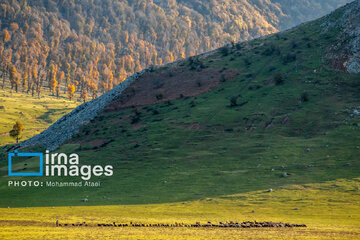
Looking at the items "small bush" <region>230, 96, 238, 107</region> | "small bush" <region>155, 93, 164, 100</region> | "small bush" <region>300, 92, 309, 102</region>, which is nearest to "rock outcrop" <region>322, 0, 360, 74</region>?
"small bush" <region>300, 92, 309, 102</region>

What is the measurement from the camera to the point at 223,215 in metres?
35.0

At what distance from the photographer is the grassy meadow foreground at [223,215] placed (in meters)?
25.5

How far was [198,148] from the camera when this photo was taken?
64812 mm

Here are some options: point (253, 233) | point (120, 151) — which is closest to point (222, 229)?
point (253, 233)

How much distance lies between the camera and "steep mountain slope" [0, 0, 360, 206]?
4906 cm

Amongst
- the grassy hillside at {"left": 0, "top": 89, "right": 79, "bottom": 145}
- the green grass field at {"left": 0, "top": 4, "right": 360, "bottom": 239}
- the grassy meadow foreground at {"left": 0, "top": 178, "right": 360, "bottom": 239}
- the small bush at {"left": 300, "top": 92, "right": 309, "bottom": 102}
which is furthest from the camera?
the grassy hillside at {"left": 0, "top": 89, "right": 79, "bottom": 145}

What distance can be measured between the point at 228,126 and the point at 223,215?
37329mm

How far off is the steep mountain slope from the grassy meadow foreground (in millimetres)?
3406

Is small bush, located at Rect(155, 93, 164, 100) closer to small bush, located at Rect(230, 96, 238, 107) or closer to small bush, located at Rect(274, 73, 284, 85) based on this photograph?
small bush, located at Rect(230, 96, 238, 107)

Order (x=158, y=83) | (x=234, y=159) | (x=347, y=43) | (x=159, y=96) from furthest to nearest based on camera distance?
(x=158, y=83), (x=159, y=96), (x=347, y=43), (x=234, y=159)

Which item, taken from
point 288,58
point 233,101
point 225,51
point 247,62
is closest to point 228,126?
point 233,101

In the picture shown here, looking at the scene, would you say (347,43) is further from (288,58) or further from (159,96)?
(159,96)

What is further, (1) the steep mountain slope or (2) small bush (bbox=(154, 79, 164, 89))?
(2) small bush (bbox=(154, 79, 164, 89))

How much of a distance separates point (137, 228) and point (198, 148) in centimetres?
3741
